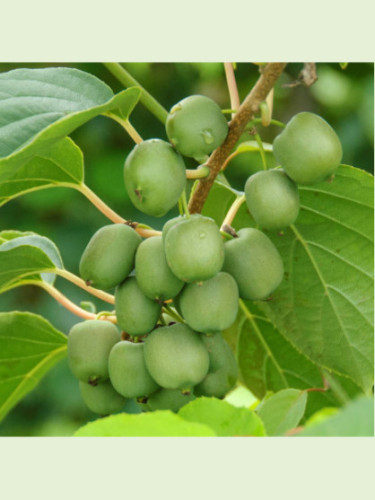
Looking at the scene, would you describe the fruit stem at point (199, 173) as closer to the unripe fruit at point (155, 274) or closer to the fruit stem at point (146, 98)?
the unripe fruit at point (155, 274)

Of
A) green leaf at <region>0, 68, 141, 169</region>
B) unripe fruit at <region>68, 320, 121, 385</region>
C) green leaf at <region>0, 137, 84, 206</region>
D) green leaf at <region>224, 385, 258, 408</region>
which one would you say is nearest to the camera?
green leaf at <region>0, 68, 141, 169</region>

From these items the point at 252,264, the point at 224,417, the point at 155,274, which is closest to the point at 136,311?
the point at 155,274

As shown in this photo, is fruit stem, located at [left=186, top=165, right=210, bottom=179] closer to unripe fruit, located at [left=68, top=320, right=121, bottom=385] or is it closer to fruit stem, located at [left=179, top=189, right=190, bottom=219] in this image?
fruit stem, located at [left=179, top=189, right=190, bottom=219]

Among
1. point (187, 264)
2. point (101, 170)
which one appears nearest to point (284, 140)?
point (187, 264)

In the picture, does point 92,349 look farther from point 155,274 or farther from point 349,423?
point 349,423

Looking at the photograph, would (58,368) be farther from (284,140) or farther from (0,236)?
(284,140)

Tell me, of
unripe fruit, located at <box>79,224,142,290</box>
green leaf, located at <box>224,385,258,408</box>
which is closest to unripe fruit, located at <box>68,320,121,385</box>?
unripe fruit, located at <box>79,224,142,290</box>

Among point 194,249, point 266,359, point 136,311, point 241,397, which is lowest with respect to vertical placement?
point 241,397
